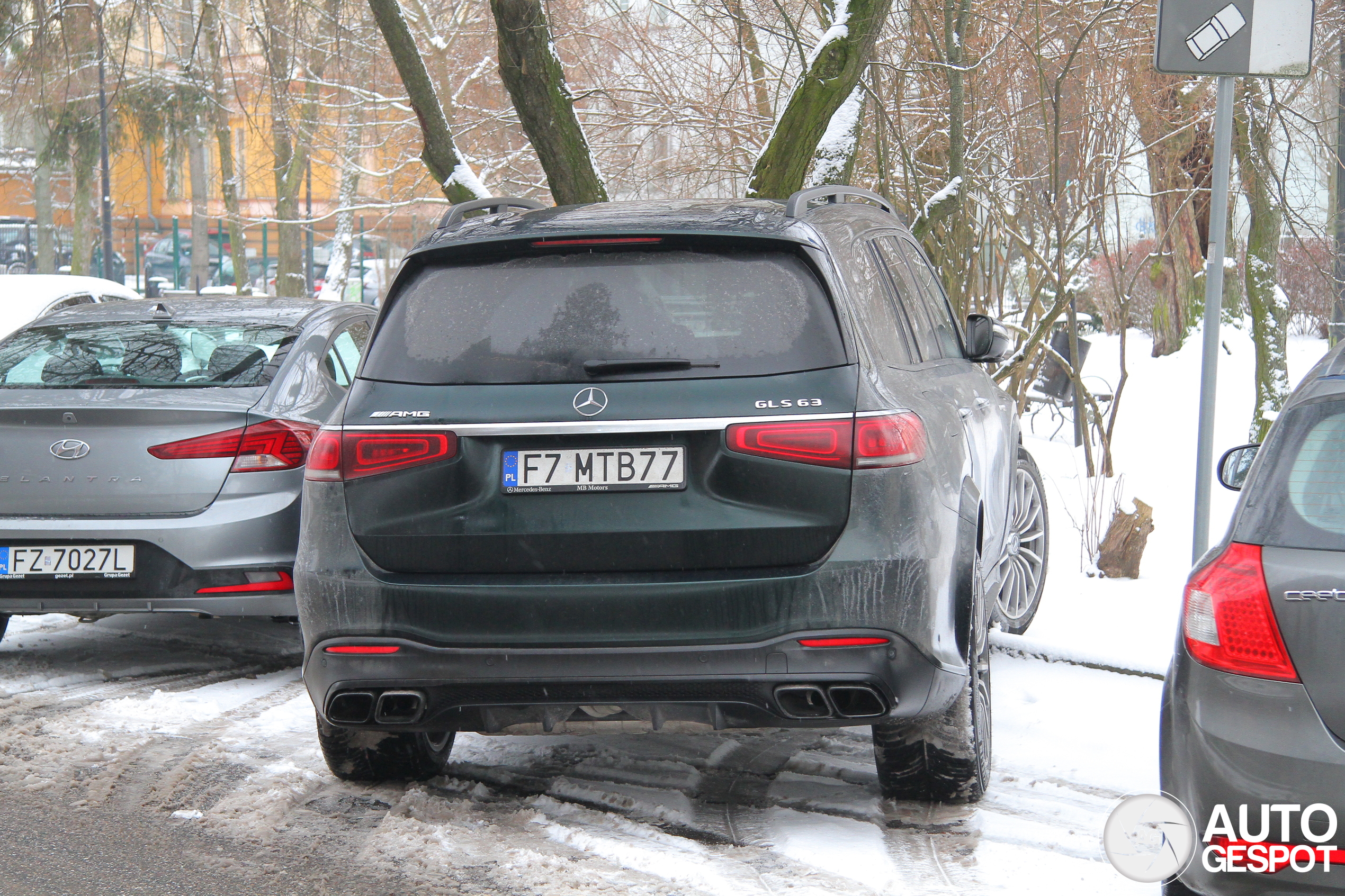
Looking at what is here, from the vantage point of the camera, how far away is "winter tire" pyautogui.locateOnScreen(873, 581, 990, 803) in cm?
389

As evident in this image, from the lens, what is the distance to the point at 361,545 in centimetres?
361

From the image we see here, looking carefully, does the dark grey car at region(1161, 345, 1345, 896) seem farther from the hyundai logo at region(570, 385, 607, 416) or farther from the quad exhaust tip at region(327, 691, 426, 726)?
the quad exhaust tip at region(327, 691, 426, 726)

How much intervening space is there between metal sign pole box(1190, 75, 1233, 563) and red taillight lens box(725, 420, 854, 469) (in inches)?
102

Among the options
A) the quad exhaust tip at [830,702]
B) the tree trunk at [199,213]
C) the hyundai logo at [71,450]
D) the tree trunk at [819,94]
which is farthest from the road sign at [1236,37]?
the tree trunk at [199,213]

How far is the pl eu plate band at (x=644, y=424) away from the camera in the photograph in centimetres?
340

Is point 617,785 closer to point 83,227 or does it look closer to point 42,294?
point 42,294

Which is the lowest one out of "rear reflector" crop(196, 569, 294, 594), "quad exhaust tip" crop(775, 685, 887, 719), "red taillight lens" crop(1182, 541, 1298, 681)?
"rear reflector" crop(196, 569, 294, 594)

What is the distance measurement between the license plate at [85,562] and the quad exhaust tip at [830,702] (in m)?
3.13

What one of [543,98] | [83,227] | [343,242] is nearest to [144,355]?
[543,98]

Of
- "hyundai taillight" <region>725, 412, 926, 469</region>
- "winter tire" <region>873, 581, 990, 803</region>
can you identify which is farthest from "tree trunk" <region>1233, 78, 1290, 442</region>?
"hyundai taillight" <region>725, 412, 926, 469</region>

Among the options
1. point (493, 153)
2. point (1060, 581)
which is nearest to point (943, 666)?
point (1060, 581)

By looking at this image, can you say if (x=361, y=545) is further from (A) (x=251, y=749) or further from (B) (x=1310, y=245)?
(B) (x=1310, y=245)

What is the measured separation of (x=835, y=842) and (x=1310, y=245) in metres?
12.5

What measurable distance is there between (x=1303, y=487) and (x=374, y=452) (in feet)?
7.21
